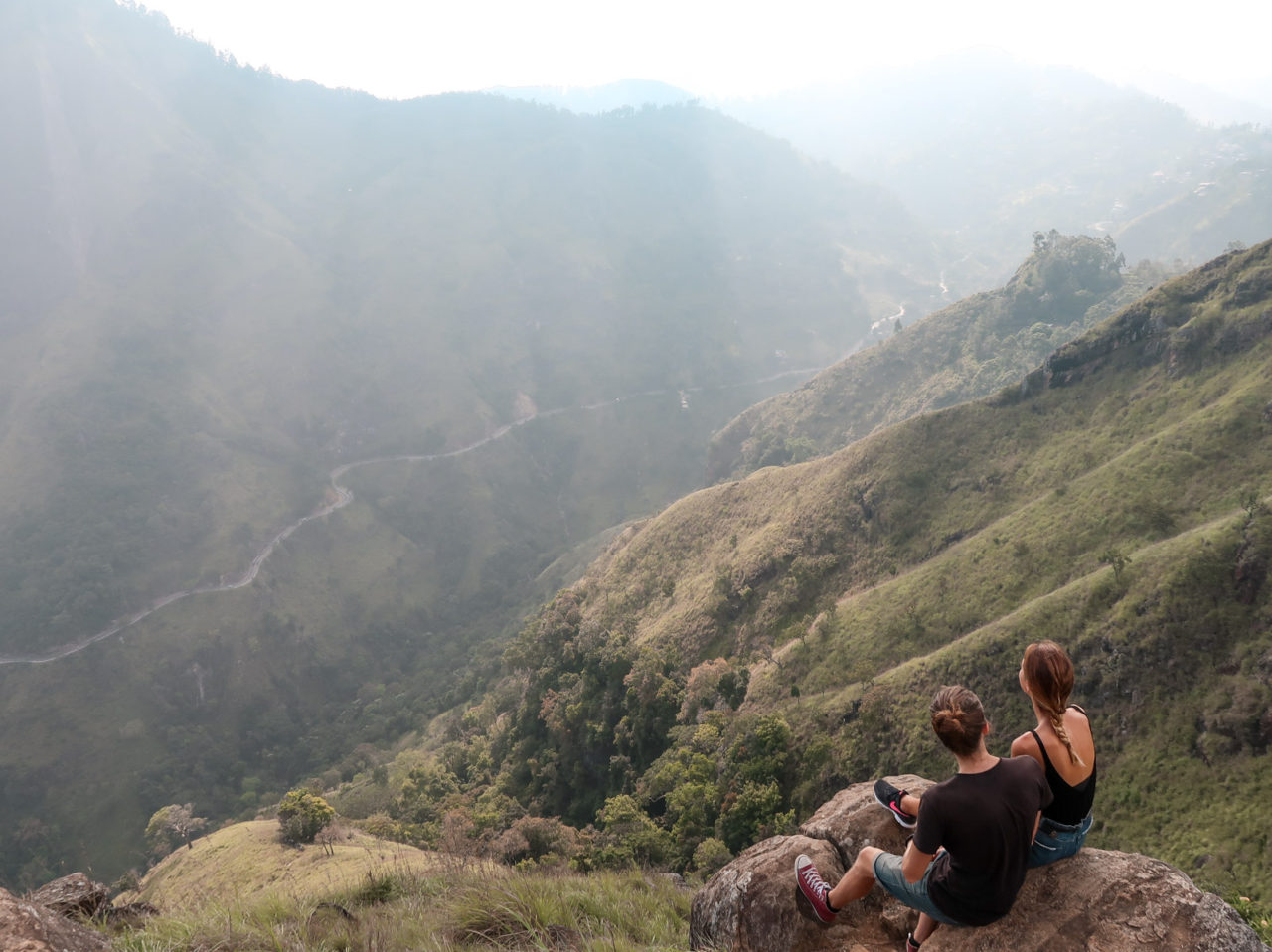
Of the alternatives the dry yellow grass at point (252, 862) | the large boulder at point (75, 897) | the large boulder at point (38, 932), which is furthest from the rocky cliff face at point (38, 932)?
the dry yellow grass at point (252, 862)

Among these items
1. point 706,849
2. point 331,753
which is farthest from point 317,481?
point 706,849

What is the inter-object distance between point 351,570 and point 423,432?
177ft

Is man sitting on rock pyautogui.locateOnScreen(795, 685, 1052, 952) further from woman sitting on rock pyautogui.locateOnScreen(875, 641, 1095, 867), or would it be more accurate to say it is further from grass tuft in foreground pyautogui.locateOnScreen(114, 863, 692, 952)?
grass tuft in foreground pyautogui.locateOnScreen(114, 863, 692, 952)

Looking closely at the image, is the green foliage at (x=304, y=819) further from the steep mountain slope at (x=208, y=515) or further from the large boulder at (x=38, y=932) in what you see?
the steep mountain slope at (x=208, y=515)

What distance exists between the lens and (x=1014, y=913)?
6.47m

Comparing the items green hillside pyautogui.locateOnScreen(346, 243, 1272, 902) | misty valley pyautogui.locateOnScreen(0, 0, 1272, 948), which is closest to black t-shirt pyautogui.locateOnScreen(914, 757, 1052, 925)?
misty valley pyautogui.locateOnScreen(0, 0, 1272, 948)

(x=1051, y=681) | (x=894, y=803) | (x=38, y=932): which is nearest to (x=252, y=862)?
(x=38, y=932)

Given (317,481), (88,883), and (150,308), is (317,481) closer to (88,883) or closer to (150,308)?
(150,308)

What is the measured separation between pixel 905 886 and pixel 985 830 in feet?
5.26

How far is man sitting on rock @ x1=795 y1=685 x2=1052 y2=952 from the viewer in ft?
19.3

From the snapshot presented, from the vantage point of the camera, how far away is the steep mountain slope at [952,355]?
122812mm

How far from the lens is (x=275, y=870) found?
1378 inches

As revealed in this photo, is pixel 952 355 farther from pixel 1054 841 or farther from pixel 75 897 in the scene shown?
pixel 75 897

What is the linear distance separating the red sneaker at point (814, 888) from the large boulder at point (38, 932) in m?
7.70
